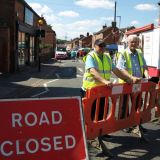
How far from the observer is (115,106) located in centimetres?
762

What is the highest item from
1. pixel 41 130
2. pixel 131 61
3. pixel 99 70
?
pixel 131 61

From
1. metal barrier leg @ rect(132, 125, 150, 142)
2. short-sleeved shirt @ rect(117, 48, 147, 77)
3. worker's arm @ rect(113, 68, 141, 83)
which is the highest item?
short-sleeved shirt @ rect(117, 48, 147, 77)

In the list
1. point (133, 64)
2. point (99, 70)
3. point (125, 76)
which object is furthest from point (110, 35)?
point (99, 70)

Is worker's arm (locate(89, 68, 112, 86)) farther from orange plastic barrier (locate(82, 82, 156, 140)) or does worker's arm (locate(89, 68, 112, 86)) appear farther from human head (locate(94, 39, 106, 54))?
human head (locate(94, 39, 106, 54))

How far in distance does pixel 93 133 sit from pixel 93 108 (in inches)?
15.5

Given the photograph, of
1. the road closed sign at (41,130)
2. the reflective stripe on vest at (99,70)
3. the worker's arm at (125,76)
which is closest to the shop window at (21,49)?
the worker's arm at (125,76)

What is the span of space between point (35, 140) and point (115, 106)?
2606 millimetres

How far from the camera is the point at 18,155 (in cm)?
516

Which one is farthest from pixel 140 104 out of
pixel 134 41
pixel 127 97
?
pixel 134 41

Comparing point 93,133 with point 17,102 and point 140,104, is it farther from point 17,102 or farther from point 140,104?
point 17,102

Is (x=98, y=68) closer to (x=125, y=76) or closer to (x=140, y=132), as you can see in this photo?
(x=125, y=76)

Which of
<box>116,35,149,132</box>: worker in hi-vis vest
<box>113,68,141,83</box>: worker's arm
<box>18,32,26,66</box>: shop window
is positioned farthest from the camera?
<box>18,32,26,66</box>: shop window

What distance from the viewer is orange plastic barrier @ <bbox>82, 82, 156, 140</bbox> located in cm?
714

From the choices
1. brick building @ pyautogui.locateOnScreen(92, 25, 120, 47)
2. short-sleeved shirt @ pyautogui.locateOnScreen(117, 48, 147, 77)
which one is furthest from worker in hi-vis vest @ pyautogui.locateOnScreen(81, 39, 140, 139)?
brick building @ pyautogui.locateOnScreen(92, 25, 120, 47)
